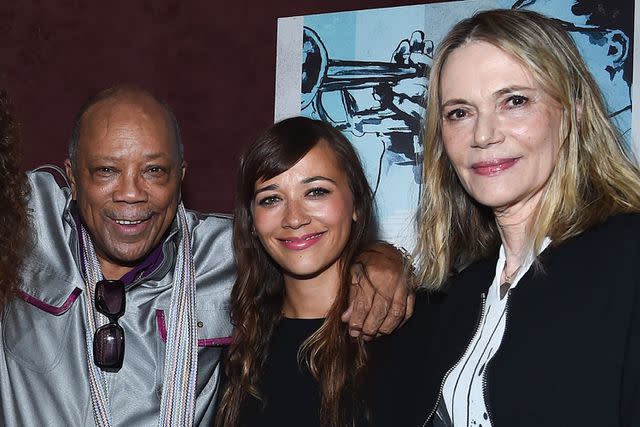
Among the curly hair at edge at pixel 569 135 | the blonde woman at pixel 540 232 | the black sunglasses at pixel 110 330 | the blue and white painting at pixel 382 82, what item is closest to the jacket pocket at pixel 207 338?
the black sunglasses at pixel 110 330

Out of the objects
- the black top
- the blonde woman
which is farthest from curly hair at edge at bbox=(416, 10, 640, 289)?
the black top

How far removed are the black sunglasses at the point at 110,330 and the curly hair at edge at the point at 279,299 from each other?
0.31 m

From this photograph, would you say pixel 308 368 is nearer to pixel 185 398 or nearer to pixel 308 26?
pixel 185 398

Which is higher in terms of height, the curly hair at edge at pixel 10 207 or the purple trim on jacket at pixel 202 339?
the curly hair at edge at pixel 10 207

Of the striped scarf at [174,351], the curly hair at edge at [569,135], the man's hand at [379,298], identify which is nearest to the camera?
the curly hair at edge at [569,135]

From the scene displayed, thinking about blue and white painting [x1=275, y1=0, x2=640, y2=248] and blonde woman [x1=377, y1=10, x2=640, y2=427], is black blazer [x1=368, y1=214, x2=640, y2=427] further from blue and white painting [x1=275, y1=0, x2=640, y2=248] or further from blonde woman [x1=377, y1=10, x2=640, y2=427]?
blue and white painting [x1=275, y1=0, x2=640, y2=248]

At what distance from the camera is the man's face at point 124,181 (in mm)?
2455

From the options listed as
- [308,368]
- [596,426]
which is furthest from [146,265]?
[596,426]

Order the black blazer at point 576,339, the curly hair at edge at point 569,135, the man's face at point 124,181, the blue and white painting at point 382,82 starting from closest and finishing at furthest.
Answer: the black blazer at point 576,339, the curly hair at edge at point 569,135, the man's face at point 124,181, the blue and white painting at point 382,82

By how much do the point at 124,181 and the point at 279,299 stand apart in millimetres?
551

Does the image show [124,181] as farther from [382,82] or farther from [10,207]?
[382,82]

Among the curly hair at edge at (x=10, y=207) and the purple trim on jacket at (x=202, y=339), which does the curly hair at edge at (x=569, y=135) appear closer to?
the purple trim on jacket at (x=202, y=339)

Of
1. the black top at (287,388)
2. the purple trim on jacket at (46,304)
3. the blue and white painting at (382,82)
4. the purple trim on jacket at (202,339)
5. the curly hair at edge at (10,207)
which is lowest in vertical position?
the black top at (287,388)

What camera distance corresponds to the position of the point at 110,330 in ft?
7.78
